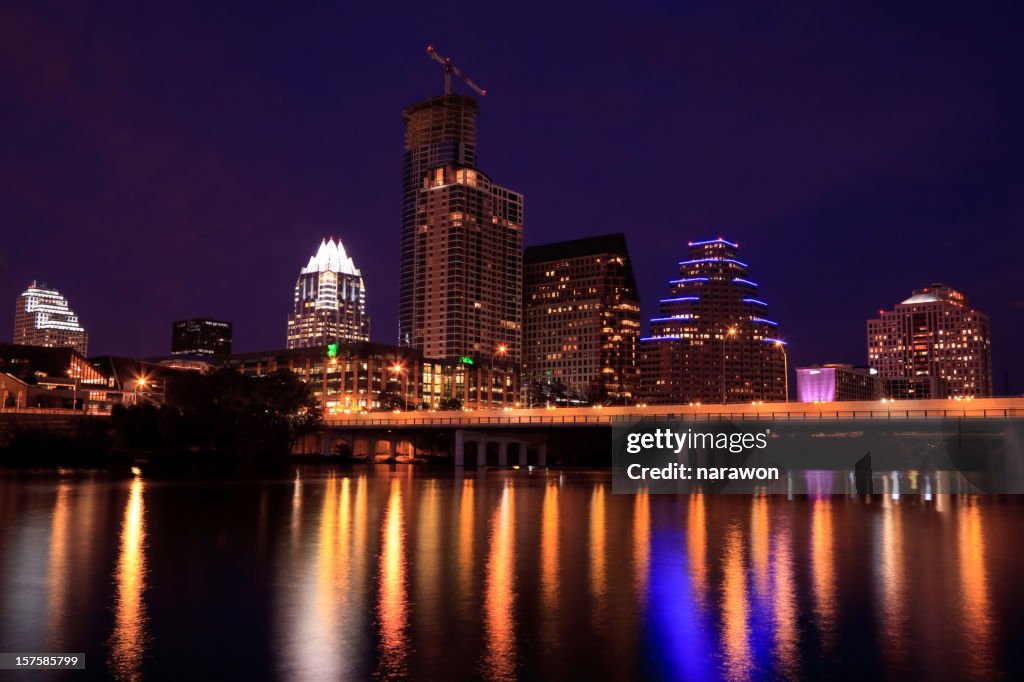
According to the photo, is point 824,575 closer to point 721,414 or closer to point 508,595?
point 508,595

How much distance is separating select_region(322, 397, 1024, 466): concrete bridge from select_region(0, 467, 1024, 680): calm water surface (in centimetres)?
5342

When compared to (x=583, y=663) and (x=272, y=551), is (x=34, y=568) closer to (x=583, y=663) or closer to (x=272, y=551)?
(x=272, y=551)

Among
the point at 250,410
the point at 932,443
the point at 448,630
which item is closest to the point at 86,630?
the point at 448,630

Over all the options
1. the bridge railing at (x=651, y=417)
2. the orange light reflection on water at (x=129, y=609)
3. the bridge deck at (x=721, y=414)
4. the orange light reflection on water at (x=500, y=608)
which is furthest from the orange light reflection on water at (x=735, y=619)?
the bridge deck at (x=721, y=414)

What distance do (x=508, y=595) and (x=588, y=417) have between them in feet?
355

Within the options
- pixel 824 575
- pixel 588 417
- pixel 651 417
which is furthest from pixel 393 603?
pixel 588 417

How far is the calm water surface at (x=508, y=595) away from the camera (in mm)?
17484

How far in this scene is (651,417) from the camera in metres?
124

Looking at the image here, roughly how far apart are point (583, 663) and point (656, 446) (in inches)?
4928

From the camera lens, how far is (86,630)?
19609 mm

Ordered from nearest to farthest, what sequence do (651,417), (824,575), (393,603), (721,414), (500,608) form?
(500,608), (393,603), (824,575), (721,414), (651,417)

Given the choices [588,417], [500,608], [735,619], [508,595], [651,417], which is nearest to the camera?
[735,619]

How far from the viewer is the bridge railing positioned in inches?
3836

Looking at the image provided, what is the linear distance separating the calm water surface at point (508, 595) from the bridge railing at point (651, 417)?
5292 centimetres
